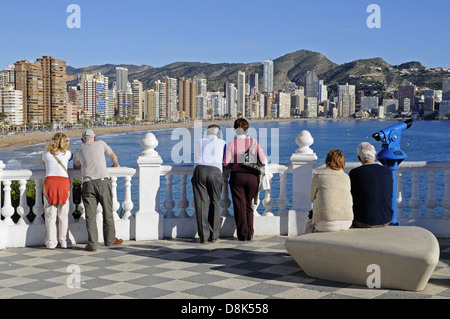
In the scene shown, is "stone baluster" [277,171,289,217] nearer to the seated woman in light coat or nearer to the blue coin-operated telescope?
the blue coin-operated telescope

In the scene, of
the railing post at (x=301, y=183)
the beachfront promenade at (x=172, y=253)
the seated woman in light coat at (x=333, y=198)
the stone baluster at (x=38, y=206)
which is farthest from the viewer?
the railing post at (x=301, y=183)

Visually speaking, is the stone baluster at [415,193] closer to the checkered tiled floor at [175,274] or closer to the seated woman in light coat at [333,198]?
the checkered tiled floor at [175,274]

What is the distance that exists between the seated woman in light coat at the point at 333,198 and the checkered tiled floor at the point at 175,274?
0.62m

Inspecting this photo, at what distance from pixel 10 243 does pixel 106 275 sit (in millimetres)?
2240

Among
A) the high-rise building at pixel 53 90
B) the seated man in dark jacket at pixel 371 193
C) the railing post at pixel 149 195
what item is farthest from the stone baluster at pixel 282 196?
the high-rise building at pixel 53 90

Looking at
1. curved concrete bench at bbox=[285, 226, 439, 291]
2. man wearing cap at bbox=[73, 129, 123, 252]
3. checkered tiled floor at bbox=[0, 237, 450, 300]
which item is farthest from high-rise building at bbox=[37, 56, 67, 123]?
curved concrete bench at bbox=[285, 226, 439, 291]

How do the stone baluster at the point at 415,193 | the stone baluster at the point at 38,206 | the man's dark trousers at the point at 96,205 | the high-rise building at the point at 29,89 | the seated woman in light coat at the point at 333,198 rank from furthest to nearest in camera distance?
the high-rise building at the point at 29,89
the stone baluster at the point at 415,193
the stone baluster at the point at 38,206
the man's dark trousers at the point at 96,205
the seated woman in light coat at the point at 333,198

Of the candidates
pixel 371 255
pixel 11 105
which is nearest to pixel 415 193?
pixel 371 255

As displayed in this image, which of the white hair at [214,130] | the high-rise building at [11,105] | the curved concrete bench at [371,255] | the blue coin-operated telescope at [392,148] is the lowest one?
the curved concrete bench at [371,255]

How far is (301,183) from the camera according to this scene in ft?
27.2

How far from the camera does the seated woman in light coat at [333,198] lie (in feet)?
19.1

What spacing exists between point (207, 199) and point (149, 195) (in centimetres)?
95

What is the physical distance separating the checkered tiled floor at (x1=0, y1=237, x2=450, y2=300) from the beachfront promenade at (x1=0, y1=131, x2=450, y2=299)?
1cm

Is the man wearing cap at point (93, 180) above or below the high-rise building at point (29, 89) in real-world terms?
below
